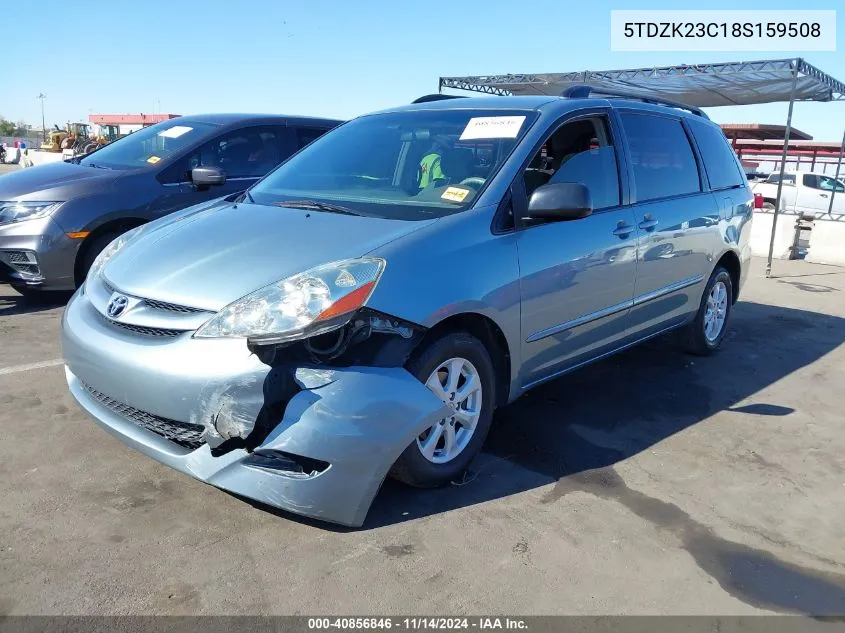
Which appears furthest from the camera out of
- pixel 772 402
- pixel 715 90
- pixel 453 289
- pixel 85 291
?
pixel 715 90

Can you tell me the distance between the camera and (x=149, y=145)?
21.5 ft

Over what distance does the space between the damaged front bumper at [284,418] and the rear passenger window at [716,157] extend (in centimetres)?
353

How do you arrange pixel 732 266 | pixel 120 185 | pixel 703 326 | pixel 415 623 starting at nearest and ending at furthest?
pixel 415 623 < pixel 703 326 < pixel 732 266 < pixel 120 185

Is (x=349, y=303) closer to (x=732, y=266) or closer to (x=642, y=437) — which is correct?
(x=642, y=437)

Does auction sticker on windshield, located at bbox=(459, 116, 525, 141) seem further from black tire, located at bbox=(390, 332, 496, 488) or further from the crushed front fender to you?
the crushed front fender

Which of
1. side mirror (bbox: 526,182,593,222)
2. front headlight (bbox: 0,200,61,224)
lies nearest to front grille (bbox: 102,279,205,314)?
side mirror (bbox: 526,182,593,222)

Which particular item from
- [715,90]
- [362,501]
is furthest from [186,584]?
[715,90]

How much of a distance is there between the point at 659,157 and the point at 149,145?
15.2ft

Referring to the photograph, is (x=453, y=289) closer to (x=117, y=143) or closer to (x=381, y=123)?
(x=381, y=123)

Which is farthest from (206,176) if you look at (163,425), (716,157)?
(716,157)

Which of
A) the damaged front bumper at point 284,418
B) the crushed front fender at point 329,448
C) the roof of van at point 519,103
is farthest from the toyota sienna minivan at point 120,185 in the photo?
the crushed front fender at point 329,448

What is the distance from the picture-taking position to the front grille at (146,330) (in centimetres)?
268

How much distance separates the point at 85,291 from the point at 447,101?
2327mm

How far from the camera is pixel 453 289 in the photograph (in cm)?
292
